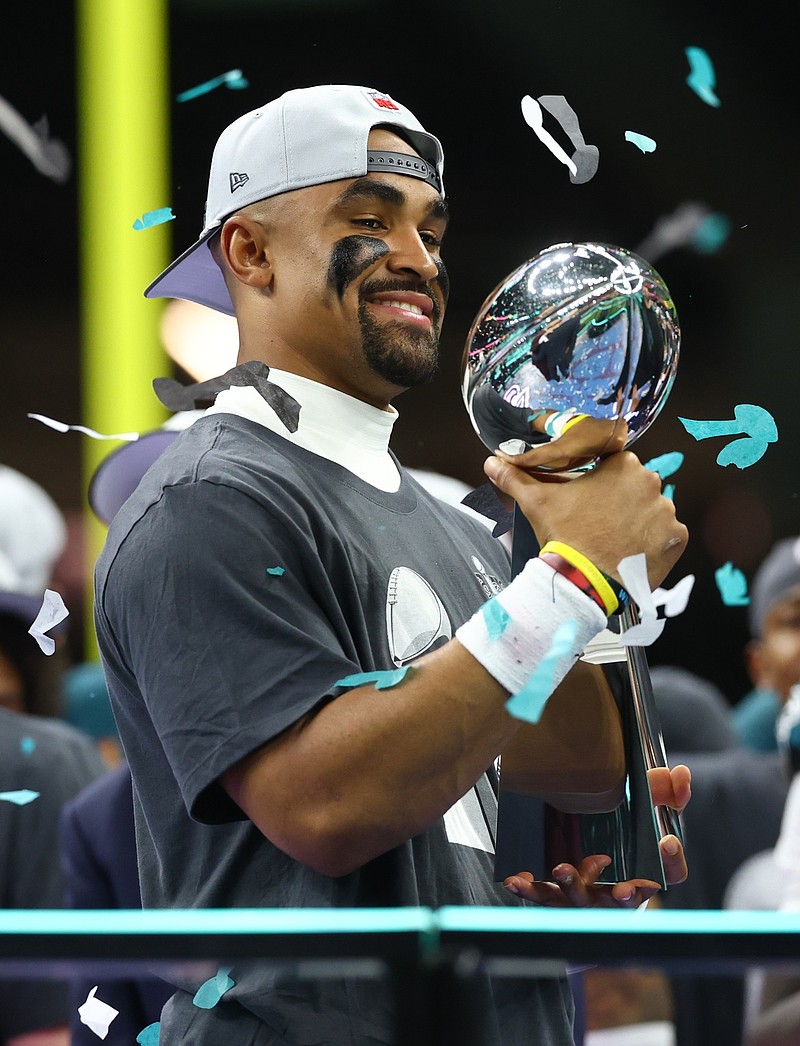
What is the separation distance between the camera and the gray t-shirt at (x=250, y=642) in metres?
1.60

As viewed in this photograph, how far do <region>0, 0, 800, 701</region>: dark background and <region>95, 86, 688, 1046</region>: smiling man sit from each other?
3322 millimetres

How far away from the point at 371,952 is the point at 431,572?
98 centimetres

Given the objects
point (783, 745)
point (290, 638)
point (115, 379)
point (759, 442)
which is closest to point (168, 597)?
point (290, 638)

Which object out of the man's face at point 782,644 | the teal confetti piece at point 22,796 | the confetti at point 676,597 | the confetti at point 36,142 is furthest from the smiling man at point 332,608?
the confetti at point 36,142

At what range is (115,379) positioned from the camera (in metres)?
7.23

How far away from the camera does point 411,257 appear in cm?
199

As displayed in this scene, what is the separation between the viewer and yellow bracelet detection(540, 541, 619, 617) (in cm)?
163

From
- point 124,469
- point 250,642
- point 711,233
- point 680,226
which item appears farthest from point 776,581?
point 711,233

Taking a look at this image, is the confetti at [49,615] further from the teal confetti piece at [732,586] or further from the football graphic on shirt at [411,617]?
the teal confetti piece at [732,586]

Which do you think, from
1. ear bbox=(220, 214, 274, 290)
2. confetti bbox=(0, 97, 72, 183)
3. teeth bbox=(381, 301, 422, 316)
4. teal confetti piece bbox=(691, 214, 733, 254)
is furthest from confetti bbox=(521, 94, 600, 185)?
teal confetti piece bbox=(691, 214, 733, 254)

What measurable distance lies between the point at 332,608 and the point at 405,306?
0.45 meters

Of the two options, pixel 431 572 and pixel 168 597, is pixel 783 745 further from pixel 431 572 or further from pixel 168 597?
pixel 168 597

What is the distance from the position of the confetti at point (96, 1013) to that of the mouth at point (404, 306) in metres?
0.86

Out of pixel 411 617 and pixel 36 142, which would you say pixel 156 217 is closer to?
pixel 411 617
